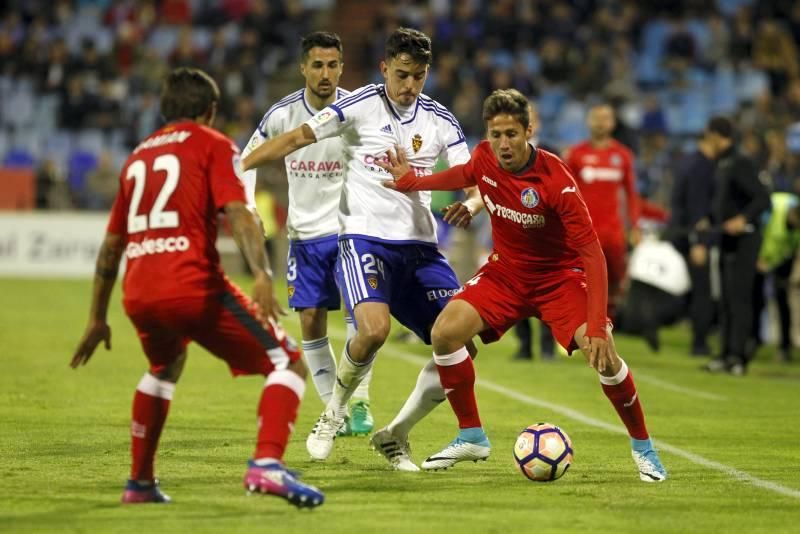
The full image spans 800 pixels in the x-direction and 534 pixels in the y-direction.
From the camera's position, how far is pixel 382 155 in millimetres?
8352

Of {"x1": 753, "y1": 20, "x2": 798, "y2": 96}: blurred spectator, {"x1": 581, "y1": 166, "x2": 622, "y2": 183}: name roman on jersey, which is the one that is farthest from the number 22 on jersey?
{"x1": 753, "y1": 20, "x2": 798, "y2": 96}: blurred spectator

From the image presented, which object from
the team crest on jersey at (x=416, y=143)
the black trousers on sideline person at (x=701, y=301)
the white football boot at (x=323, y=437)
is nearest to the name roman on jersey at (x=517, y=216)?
the team crest on jersey at (x=416, y=143)

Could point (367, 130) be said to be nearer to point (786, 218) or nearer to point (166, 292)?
point (166, 292)

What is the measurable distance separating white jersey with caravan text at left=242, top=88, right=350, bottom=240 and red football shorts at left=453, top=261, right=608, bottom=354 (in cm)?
177

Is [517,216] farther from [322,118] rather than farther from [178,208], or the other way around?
[178,208]

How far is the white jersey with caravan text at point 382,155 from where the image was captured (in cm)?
827

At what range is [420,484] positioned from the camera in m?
7.38

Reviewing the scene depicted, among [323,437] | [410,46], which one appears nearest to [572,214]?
[410,46]

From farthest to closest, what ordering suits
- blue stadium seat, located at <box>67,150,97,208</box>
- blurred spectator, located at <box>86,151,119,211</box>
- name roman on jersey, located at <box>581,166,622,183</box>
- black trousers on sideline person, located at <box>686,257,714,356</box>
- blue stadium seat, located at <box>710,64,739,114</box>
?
blue stadium seat, located at <box>710,64,739,114</box> < blue stadium seat, located at <box>67,150,97,208</box> < blurred spectator, located at <box>86,151,119,211</box> < black trousers on sideline person, located at <box>686,257,714,356</box> < name roman on jersey, located at <box>581,166,622,183</box>

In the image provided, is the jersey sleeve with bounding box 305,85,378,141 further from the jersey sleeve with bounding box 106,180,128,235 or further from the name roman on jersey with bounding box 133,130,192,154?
the jersey sleeve with bounding box 106,180,128,235

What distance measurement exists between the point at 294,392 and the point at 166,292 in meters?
0.73

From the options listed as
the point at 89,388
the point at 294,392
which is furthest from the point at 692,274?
the point at 294,392

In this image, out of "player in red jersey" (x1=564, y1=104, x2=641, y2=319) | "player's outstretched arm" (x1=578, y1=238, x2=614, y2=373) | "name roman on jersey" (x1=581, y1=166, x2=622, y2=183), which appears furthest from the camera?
"name roman on jersey" (x1=581, y1=166, x2=622, y2=183)

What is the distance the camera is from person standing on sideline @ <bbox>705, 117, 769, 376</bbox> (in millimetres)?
14031
